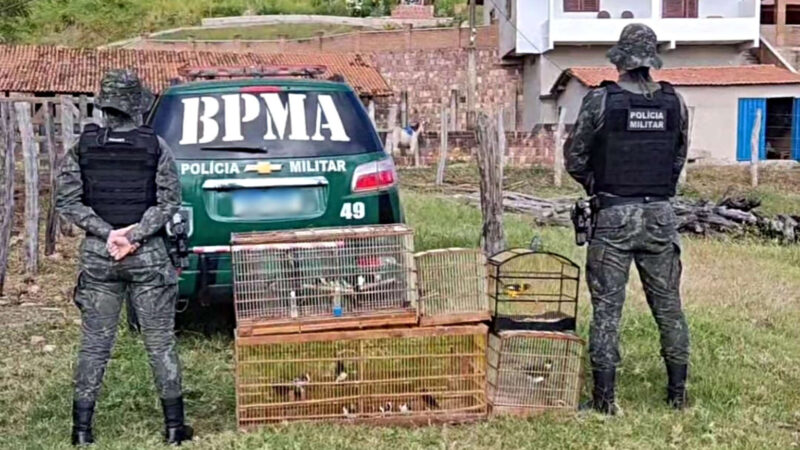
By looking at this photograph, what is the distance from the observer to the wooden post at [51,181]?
10.3 metres

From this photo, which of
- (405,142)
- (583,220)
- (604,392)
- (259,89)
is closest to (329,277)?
(583,220)

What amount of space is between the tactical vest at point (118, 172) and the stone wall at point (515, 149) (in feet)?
67.6

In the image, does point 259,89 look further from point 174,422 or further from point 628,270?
point 628,270

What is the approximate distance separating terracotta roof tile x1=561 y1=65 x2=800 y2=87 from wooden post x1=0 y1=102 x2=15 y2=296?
72.2ft

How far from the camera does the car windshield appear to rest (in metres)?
6.13

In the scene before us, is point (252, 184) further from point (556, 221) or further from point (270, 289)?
point (556, 221)

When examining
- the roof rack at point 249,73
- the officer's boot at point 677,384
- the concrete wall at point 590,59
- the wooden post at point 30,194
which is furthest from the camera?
the concrete wall at point 590,59

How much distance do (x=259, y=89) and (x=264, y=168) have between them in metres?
0.58

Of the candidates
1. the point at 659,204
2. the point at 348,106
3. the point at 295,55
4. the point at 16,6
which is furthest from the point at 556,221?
the point at 295,55

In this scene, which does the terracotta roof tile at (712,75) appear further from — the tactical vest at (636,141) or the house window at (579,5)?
the tactical vest at (636,141)

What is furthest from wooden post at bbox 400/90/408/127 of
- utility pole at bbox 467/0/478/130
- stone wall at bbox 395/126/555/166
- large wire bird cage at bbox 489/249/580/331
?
large wire bird cage at bbox 489/249/580/331

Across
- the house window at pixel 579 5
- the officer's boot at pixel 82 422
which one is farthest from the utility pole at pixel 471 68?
the officer's boot at pixel 82 422

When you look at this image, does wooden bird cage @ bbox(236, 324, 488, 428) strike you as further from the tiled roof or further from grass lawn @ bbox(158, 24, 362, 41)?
grass lawn @ bbox(158, 24, 362, 41)

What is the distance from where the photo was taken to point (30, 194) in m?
9.68
